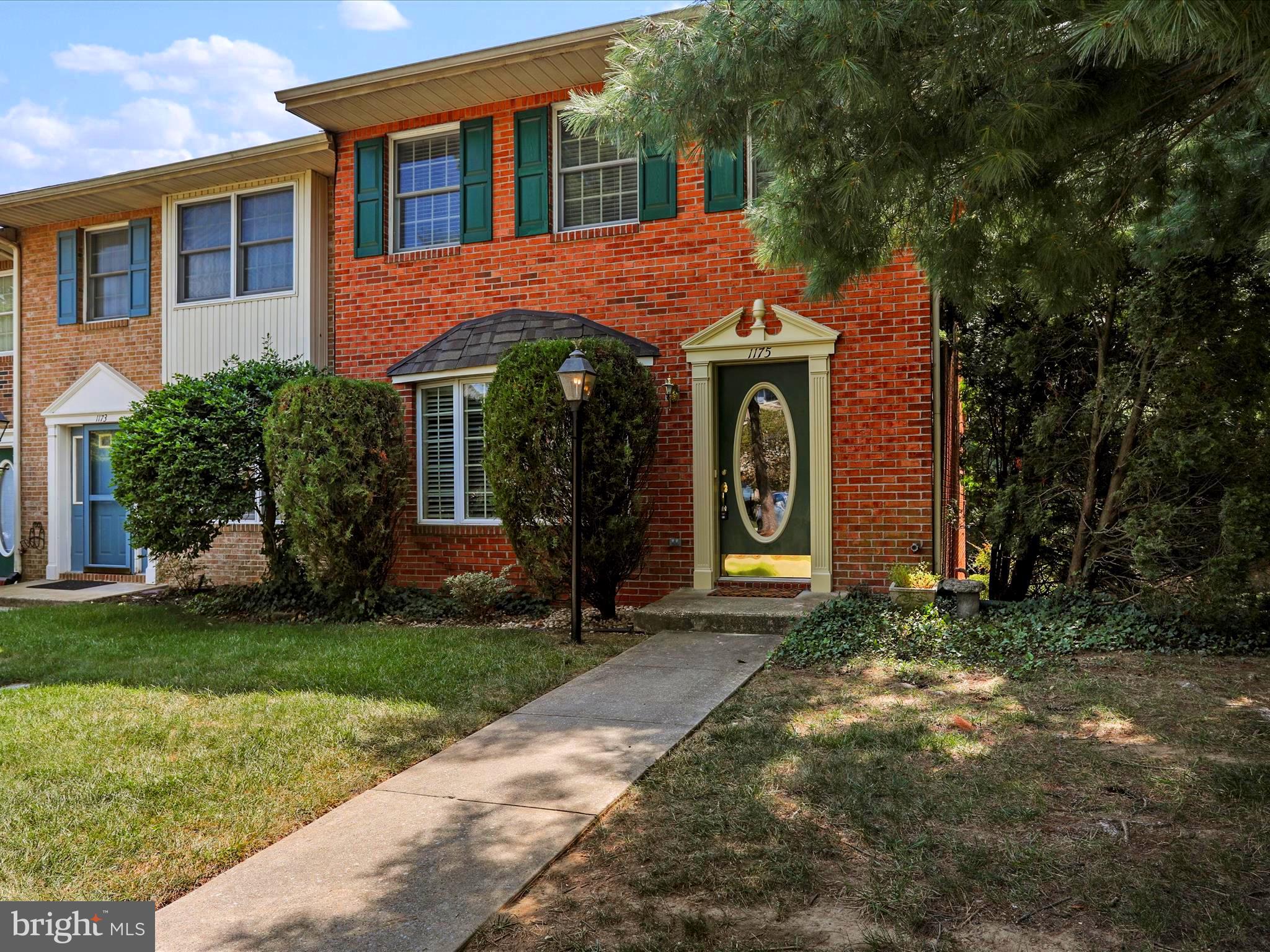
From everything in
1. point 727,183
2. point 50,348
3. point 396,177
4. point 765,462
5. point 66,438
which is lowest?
point 765,462

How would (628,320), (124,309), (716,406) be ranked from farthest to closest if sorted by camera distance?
(124,309) → (628,320) → (716,406)

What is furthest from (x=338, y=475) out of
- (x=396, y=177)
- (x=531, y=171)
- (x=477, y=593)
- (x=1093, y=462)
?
(x=1093, y=462)

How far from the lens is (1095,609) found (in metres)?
6.70

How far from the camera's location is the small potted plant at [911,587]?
704cm

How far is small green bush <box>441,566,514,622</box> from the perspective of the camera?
8.30 metres

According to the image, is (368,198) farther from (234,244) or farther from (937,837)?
(937,837)

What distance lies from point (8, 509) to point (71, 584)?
83.3 inches

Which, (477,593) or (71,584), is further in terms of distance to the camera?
(71,584)

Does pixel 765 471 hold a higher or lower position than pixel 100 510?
higher

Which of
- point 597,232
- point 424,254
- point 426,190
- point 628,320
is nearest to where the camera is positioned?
point 628,320

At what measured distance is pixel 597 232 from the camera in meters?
8.98

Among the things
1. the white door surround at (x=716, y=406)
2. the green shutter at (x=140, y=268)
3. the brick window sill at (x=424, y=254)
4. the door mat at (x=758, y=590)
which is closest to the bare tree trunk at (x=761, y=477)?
the white door surround at (x=716, y=406)

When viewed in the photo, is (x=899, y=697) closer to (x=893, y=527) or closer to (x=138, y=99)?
(x=893, y=527)

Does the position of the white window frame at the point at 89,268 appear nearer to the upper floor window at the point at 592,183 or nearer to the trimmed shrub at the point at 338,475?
the trimmed shrub at the point at 338,475
